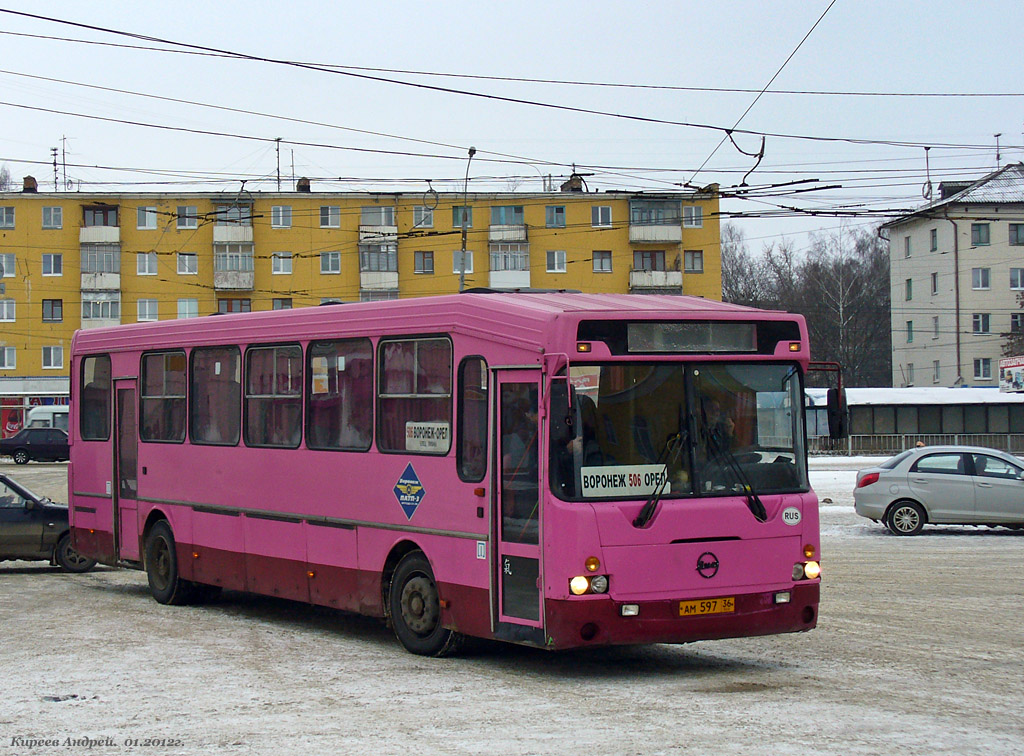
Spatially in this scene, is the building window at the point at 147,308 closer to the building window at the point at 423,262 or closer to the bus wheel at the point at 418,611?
the building window at the point at 423,262

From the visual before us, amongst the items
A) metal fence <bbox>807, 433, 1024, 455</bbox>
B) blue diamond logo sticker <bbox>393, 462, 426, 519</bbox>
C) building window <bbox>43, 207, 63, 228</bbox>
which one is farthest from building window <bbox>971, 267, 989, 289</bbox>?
blue diamond logo sticker <bbox>393, 462, 426, 519</bbox>

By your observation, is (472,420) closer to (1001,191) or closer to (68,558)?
(68,558)

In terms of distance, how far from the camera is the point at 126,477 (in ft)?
50.9

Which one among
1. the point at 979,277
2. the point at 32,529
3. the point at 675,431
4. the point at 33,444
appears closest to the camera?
the point at 675,431

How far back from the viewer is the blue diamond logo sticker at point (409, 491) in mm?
10664

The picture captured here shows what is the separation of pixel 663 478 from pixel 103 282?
230 feet

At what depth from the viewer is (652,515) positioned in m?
9.29

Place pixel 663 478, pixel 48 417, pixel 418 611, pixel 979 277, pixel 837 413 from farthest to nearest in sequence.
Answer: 1. pixel 979 277
2. pixel 48 417
3. pixel 418 611
4. pixel 837 413
5. pixel 663 478

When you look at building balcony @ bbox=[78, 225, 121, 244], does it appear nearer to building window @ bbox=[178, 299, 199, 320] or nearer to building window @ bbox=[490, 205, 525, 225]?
building window @ bbox=[178, 299, 199, 320]

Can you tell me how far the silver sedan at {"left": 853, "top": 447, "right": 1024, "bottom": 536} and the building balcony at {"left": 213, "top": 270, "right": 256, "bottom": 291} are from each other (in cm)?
5552

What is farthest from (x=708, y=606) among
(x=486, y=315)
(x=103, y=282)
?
(x=103, y=282)

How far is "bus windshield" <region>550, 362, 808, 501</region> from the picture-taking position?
9.30 metres

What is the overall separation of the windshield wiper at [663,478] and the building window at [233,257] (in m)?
67.1

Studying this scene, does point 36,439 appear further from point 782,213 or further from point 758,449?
point 758,449
